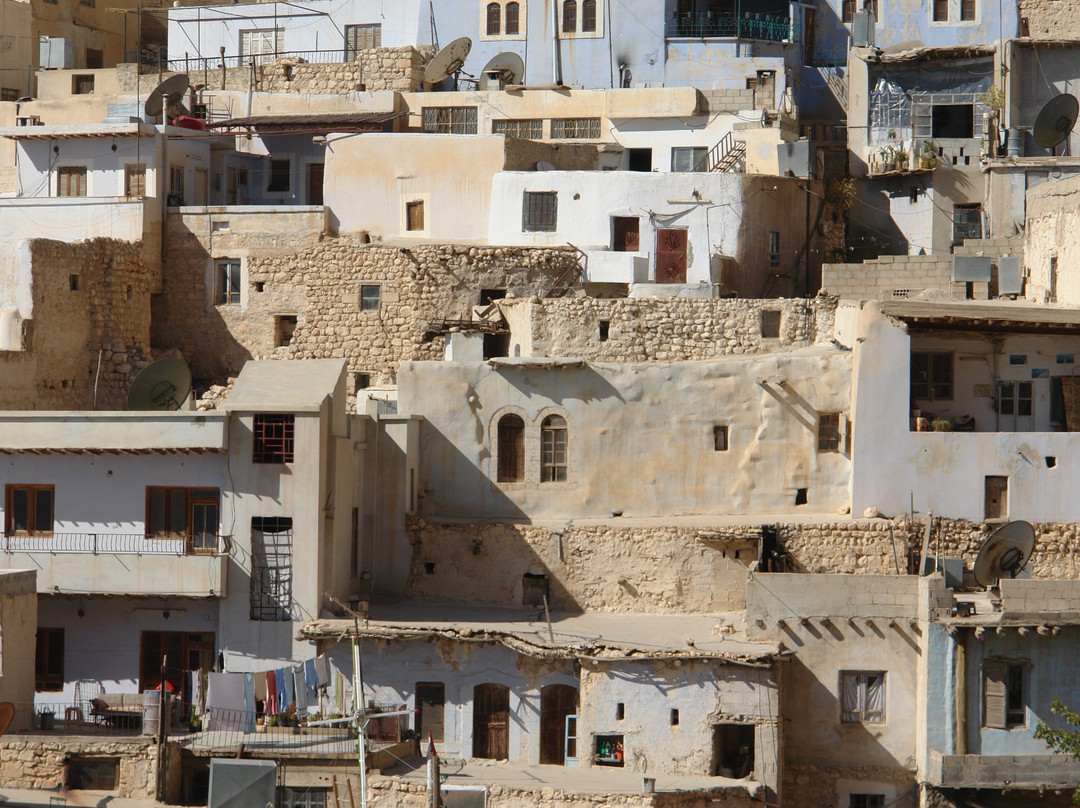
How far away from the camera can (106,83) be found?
160ft

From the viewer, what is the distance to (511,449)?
3631 cm

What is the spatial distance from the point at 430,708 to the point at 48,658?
6.29m

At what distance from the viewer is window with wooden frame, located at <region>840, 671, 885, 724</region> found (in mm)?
32406

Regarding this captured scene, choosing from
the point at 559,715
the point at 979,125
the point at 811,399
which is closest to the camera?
the point at 559,715

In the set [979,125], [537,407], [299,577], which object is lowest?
[299,577]

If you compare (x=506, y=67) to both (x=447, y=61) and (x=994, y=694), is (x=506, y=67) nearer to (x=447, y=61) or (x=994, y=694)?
(x=447, y=61)

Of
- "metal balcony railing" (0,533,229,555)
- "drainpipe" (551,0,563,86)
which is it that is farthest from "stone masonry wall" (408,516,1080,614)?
"drainpipe" (551,0,563,86)

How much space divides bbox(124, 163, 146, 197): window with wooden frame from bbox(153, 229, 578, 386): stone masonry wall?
3.82 feet

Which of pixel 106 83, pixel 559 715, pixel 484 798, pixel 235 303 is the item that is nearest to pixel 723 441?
pixel 559 715

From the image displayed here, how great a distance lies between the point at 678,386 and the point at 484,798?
29.2ft

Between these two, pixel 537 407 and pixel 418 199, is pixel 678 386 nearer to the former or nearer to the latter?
pixel 537 407

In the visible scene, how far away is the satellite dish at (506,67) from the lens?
47000 mm

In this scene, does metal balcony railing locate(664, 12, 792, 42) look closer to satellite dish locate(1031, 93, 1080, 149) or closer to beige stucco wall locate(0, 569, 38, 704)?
satellite dish locate(1031, 93, 1080, 149)

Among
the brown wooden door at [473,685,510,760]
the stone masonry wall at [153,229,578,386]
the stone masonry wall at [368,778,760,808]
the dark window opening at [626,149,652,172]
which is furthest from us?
the dark window opening at [626,149,652,172]
